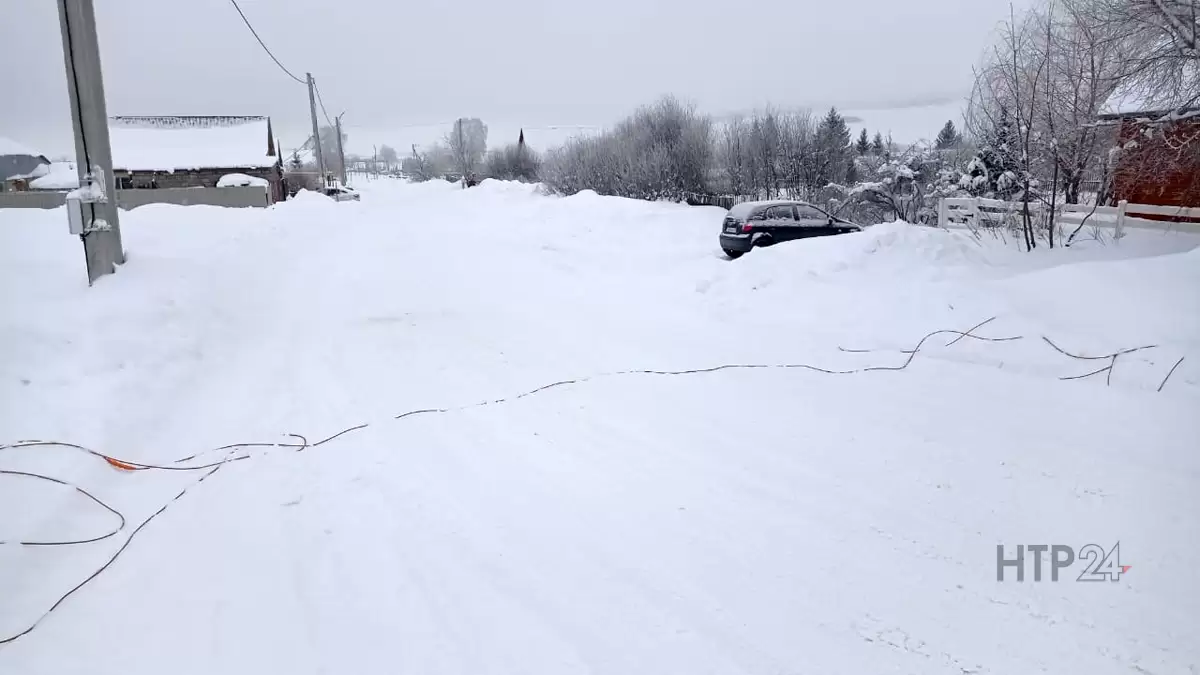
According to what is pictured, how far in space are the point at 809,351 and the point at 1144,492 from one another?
369 centimetres

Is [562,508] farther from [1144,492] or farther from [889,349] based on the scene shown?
[889,349]

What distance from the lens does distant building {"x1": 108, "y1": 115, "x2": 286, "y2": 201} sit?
123 feet

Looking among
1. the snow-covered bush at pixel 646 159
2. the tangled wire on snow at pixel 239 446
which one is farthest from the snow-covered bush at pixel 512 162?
the tangled wire on snow at pixel 239 446

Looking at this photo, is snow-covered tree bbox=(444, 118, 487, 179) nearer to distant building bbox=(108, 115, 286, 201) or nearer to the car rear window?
distant building bbox=(108, 115, 286, 201)

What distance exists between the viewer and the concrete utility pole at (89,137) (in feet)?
23.2

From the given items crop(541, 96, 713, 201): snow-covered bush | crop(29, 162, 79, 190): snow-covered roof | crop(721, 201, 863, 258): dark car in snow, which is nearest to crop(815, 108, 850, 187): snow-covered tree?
crop(541, 96, 713, 201): snow-covered bush

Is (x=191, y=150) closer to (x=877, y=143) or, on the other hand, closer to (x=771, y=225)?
(x=771, y=225)

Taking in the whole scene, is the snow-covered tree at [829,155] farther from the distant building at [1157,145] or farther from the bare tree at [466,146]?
the bare tree at [466,146]

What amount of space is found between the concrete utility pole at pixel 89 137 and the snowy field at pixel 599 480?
0.45 meters

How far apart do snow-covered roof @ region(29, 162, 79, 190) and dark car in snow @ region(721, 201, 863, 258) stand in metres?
12.5

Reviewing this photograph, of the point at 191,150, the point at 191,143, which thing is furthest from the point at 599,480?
the point at 191,143

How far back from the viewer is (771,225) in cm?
1598

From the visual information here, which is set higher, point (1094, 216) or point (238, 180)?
point (238, 180)

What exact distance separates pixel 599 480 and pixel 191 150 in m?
46.3
